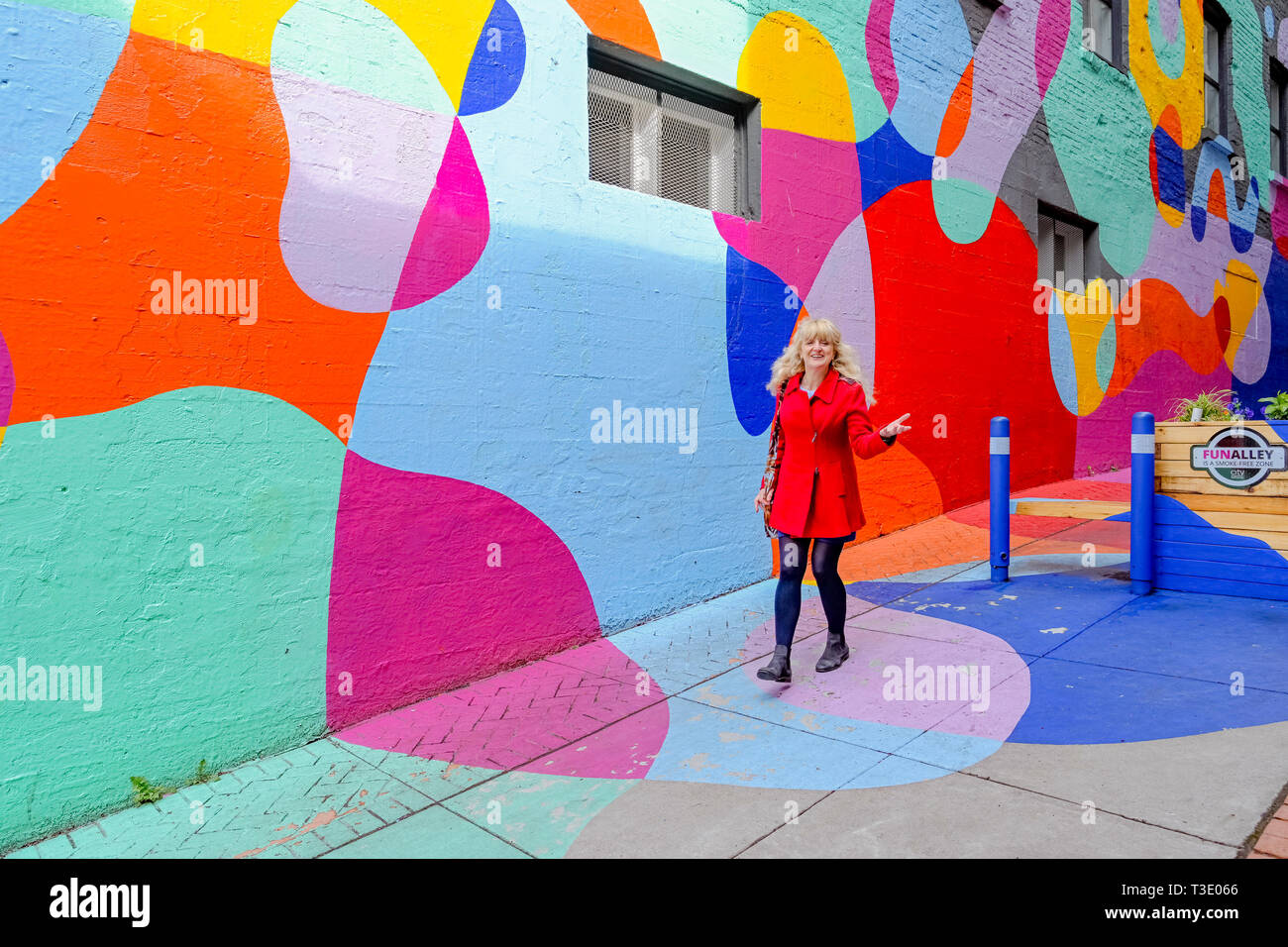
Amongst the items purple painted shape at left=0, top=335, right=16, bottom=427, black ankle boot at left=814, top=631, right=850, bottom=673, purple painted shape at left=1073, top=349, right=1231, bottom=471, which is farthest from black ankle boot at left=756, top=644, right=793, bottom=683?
purple painted shape at left=1073, top=349, right=1231, bottom=471

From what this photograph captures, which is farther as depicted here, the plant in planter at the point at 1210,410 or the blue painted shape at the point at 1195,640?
the plant in planter at the point at 1210,410

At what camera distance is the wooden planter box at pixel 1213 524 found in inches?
209

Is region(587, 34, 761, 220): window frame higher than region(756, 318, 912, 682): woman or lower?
higher

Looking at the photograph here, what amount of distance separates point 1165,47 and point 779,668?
12289 mm

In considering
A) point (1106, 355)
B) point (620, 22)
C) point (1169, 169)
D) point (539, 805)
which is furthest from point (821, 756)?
point (1169, 169)

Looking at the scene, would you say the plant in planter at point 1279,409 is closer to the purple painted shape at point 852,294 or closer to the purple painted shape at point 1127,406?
the purple painted shape at point 852,294

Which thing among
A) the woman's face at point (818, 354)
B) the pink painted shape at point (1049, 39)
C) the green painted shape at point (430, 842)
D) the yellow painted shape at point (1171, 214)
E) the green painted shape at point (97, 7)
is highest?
the pink painted shape at point (1049, 39)

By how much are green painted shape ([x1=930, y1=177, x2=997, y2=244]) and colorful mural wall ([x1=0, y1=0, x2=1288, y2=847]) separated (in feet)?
0.36

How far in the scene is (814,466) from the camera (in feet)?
14.6

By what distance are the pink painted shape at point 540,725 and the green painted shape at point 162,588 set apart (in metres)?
0.49

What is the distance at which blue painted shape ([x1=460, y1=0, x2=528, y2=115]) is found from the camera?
194 inches

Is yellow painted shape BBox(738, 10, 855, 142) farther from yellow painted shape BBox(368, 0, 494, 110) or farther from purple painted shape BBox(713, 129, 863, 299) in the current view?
yellow painted shape BBox(368, 0, 494, 110)

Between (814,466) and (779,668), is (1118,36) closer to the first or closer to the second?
(814,466)

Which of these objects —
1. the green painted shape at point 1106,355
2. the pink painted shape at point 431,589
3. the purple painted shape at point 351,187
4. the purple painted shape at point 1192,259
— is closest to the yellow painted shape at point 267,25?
the purple painted shape at point 351,187
